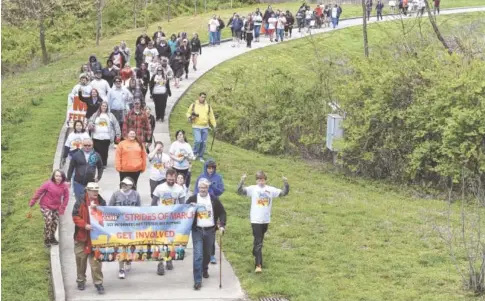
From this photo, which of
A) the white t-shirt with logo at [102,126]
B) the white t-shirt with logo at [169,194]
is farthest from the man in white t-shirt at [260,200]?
the white t-shirt with logo at [102,126]

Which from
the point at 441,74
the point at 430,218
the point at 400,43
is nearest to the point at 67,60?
the point at 400,43

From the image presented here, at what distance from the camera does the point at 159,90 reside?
76.0 feet

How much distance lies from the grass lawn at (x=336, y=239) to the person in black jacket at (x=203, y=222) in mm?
836

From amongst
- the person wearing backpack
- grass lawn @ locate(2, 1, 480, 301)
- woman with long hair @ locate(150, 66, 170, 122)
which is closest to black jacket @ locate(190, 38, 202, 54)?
grass lawn @ locate(2, 1, 480, 301)

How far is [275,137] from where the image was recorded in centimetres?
2605

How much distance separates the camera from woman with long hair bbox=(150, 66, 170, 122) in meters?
22.8

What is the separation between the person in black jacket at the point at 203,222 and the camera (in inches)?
508

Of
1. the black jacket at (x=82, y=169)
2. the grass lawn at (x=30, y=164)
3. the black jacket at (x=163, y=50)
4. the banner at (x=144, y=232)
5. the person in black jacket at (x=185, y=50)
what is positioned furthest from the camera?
the person in black jacket at (x=185, y=50)

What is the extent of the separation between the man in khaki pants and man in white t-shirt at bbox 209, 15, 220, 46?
88.2ft

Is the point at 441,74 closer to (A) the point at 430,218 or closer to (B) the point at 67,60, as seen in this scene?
(A) the point at 430,218

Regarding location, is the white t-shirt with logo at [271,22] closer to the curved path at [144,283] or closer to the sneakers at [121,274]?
the curved path at [144,283]

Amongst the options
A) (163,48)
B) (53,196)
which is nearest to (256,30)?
(163,48)

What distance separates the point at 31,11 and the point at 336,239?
25.6 m

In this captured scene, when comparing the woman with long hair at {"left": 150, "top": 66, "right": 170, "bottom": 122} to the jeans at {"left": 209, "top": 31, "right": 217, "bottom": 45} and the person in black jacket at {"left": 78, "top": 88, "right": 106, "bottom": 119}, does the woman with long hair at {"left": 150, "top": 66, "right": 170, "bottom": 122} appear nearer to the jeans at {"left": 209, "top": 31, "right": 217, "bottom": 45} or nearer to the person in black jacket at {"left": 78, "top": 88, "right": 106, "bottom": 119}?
the person in black jacket at {"left": 78, "top": 88, "right": 106, "bottom": 119}
